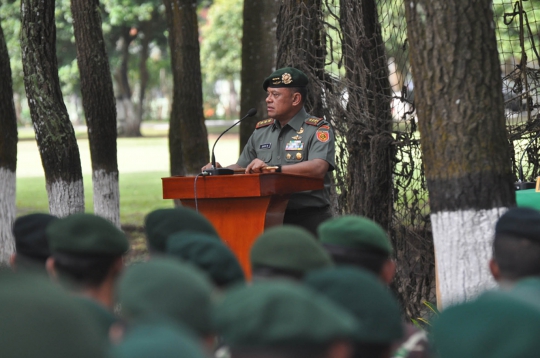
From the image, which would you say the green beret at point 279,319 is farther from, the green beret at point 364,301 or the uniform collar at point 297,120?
the uniform collar at point 297,120

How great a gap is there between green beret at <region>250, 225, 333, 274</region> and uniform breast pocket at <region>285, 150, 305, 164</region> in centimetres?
335

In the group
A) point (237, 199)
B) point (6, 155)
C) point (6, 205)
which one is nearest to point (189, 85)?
point (6, 155)

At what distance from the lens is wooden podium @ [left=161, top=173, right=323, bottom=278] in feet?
16.9

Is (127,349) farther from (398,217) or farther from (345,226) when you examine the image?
(398,217)

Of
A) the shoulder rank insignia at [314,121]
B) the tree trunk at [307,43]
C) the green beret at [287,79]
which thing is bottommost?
the shoulder rank insignia at [314,121]

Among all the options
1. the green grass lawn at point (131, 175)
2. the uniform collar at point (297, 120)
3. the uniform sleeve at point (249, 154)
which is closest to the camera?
the uniform collar at point (297, 120)

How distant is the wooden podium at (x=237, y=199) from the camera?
5.14 meters

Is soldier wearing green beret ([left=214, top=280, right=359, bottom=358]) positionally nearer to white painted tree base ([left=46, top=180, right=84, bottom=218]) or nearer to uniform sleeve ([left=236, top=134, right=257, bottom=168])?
uniform sleeve ([left=236, top=134, right=257, bottom=168])

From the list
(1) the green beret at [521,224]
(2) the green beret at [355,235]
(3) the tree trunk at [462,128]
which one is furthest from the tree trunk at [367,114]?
(2) the green beret at [355,235]

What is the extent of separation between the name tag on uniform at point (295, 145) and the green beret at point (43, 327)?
433 centimetres

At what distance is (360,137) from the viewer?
23.9 feet

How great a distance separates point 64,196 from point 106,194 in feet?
5.41

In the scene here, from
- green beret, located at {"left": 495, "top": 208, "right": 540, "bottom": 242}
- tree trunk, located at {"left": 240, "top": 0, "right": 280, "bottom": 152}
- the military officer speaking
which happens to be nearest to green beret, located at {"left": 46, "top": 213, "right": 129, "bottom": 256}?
green beret, located at {"left": 495, "top": 208, "right": 540, "bottom": 242}

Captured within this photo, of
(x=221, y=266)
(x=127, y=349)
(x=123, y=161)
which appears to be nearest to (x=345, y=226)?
(x=221, y=266)
